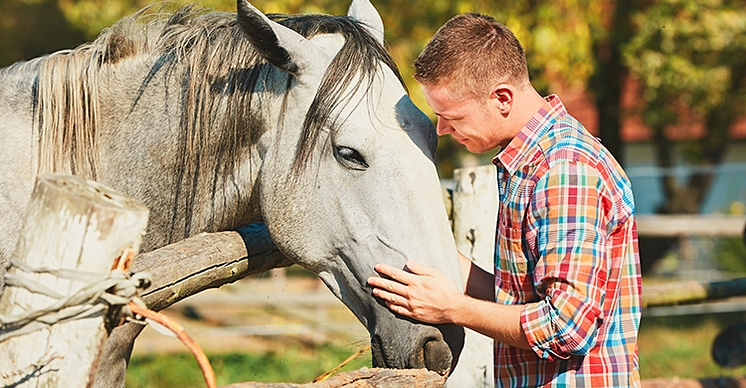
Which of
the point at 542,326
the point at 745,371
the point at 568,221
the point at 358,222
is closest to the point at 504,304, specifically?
the point at 542,326

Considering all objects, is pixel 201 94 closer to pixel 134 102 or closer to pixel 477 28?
pixel 134 102

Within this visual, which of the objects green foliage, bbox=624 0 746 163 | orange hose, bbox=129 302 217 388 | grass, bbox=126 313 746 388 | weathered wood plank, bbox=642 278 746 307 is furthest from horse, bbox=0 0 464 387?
green foliage, bbox=624 0 746 163

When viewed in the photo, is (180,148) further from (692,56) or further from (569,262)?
(692,56)

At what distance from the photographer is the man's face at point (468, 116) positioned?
165cm

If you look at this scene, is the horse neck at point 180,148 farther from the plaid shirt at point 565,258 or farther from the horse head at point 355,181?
the plaid shirt at point 565,258

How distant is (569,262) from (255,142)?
1120mm

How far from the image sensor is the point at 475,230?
2658 millimetres

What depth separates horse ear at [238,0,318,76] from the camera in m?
1.77

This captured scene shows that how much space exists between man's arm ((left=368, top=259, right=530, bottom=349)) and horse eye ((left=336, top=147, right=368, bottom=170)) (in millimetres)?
325

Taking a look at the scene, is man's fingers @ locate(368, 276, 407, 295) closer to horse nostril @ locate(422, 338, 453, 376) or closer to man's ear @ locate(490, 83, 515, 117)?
horse nostril @ locate(422, 338, 453, 376)

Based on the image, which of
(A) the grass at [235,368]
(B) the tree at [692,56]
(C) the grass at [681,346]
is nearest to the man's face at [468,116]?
(A) the grass at [235,368]

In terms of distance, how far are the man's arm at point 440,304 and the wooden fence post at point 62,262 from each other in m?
0.81

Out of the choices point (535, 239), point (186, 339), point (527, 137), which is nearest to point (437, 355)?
point (535, 239)

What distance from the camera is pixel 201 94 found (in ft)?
6.57
